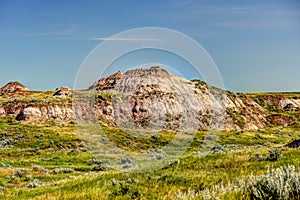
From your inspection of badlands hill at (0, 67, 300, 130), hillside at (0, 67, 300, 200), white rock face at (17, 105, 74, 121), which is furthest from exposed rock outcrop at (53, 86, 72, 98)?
white rock face at (17, 105, 74, 121)

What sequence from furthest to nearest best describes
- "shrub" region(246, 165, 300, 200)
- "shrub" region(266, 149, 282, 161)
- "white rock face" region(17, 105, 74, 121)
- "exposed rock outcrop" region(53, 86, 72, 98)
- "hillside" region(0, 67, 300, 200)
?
"exposed rock outcrop" region(53, 86, 72, 98) < "white rock face" region(17, 105, 74, 121) < "shrub" region(266, 149, 282, 161) < "hillside" region(0, 67, 300, 200) < "shrub" region(246, 165, 300, 200)

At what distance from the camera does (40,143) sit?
4688cm

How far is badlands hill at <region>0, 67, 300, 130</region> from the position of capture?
75.6 m

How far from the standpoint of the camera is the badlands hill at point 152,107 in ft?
248

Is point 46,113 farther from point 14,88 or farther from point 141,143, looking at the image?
point 14,88

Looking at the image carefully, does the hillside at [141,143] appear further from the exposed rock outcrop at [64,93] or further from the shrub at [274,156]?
the exposed rock outcrop at [64,93]

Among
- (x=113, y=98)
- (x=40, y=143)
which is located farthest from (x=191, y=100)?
(x=40, y=143)

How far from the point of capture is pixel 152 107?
8462cm

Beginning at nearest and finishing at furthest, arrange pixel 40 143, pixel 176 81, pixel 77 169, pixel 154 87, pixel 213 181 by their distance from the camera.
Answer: pixel 213 181
pixel 77 169
pixel 40 143
pixel 154 87
pixel 176 81

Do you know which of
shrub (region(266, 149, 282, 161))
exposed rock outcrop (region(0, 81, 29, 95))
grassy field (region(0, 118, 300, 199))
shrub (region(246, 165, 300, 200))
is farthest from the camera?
exposed rock outcrop (region(0, 81, 29, 95))

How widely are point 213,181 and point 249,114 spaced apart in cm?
9631

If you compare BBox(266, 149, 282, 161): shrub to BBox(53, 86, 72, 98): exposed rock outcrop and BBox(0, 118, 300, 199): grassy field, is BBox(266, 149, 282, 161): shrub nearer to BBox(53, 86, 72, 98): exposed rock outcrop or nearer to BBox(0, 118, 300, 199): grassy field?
BBox(0, 118, 300, 199): grassy field

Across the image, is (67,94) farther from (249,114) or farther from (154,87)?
(249,114)

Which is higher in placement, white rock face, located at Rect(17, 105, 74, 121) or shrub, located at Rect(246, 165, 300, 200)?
white rock face, located at Rect(17, 105, 74, 121)
